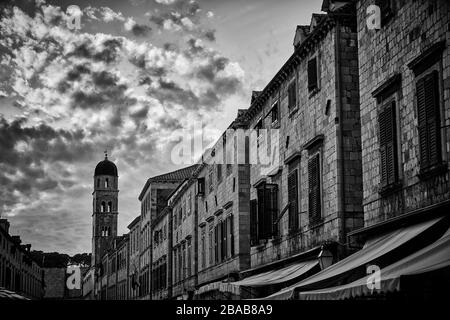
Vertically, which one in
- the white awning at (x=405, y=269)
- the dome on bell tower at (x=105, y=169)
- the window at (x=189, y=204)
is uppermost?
the dome on bell tower at (x=105, y=169)

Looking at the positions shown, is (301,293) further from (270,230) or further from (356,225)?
(270,230)

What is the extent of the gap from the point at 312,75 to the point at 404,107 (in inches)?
266

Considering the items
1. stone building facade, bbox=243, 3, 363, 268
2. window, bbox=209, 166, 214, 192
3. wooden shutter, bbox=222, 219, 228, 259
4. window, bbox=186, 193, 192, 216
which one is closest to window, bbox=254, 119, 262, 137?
stone building facade, bbox=243, 3, 363, 268

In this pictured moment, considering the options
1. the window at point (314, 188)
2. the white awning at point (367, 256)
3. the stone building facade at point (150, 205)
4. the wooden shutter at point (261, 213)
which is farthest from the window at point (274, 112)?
the stone building facade at point (150, 205)

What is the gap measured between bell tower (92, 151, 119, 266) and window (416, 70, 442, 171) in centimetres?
11073

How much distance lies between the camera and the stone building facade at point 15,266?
59.8 metres

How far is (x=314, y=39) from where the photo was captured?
22.2 meters

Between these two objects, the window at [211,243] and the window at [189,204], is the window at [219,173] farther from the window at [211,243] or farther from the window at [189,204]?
the window at [189,204]

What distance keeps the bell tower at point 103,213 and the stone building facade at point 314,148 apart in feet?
321

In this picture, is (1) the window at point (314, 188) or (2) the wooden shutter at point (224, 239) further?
(2) the wooden shutter at point (224, 239)

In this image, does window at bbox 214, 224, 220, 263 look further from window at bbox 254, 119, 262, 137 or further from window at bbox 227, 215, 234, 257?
window at bbox 254, 119, 262, 137

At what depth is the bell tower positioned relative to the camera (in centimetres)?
12350

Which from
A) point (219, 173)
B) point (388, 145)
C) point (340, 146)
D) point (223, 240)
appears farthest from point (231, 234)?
point (388, 145)
